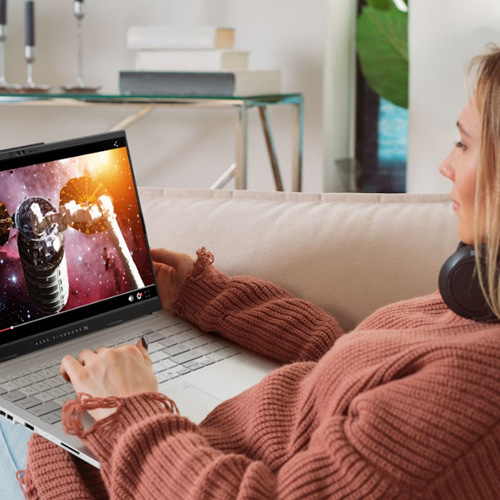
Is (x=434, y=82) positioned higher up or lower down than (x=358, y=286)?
higher up

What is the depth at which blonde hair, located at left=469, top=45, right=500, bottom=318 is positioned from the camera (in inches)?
31.0

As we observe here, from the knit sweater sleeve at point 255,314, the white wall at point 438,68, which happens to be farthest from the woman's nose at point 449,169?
the white wall at point 438,68

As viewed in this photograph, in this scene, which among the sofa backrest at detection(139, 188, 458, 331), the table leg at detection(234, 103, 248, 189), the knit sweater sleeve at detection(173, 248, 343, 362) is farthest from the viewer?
the table leg at detection(234, 103, 248, 189)

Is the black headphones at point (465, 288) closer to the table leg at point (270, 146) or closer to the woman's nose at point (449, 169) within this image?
the woman's nose at point (449, 169)

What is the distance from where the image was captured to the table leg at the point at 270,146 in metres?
2.49

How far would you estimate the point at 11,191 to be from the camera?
3.43 feet

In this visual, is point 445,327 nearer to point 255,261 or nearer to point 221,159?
point 255,261

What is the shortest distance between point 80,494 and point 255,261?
0.48 meters

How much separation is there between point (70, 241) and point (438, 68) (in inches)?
54.9

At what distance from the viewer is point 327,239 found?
129cm

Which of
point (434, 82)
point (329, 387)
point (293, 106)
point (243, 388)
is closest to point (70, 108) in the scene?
point (293, 106)

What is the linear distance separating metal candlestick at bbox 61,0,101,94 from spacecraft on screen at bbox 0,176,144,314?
137cm

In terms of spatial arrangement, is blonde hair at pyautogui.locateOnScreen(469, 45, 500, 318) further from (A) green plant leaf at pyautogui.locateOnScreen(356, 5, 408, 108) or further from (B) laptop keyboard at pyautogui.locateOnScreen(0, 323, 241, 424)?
(A) green plant leaf at pyautogui.locateOnScreen(356, 5, 408, 108)

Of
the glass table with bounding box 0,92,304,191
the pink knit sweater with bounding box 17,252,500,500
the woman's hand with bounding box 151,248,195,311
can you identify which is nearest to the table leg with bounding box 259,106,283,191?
the glass table with bounding box 0,92,304,191
